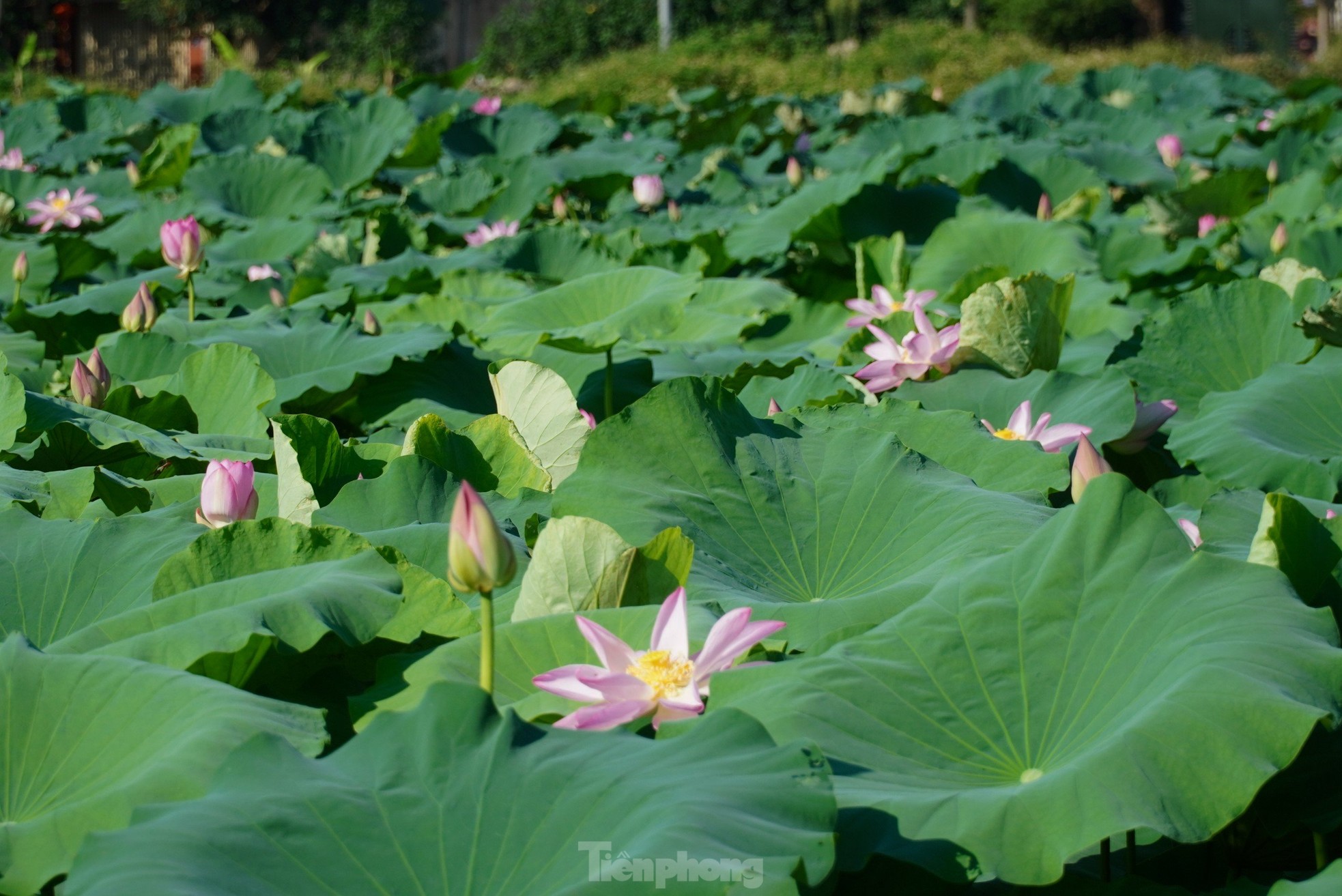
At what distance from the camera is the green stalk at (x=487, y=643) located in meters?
0.99

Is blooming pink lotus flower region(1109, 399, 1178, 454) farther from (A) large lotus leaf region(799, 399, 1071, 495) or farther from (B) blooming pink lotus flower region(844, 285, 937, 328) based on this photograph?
(B) blooming pink lotus flower region(844, 285, 937, 328)

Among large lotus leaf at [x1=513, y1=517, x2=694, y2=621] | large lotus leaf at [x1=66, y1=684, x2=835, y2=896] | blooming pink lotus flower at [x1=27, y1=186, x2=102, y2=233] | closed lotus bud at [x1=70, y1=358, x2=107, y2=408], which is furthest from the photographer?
blooming pink lotus flower at [x1=27, y1=186, x2=102, y2=233]

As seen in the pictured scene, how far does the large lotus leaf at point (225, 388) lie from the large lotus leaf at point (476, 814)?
4.70ft

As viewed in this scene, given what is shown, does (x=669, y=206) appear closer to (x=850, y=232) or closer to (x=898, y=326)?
(x=850, y=232)

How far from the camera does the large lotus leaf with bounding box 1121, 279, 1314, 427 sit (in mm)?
2396

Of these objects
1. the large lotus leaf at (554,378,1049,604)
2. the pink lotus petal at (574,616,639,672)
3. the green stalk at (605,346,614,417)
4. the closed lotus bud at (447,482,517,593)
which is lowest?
the green stalk at (605,346,614,417)

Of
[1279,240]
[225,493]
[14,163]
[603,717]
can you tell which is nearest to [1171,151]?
[1279,240]

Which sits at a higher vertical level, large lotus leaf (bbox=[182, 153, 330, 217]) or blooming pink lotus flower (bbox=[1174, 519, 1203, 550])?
blooming pink lotus flower (bbox=[1174, 519, 1203, 550])

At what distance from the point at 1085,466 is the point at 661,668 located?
68cm

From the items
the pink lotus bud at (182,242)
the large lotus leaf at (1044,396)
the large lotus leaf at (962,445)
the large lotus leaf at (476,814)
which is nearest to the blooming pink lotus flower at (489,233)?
the pink lotus bud at (182,242)

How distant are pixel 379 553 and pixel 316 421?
1.52ft

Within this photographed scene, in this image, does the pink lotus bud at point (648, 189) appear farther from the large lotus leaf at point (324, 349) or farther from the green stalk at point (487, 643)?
the green stalk at point (487, 643)

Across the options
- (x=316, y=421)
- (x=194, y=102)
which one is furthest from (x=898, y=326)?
(x=194, y=102)

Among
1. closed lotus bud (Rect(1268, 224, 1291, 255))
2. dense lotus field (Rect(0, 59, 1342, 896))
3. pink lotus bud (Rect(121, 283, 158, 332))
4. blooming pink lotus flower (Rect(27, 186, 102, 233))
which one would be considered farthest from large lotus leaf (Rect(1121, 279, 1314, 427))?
blooming pink lotus flower (Rect(27, 186, 102, 233))
